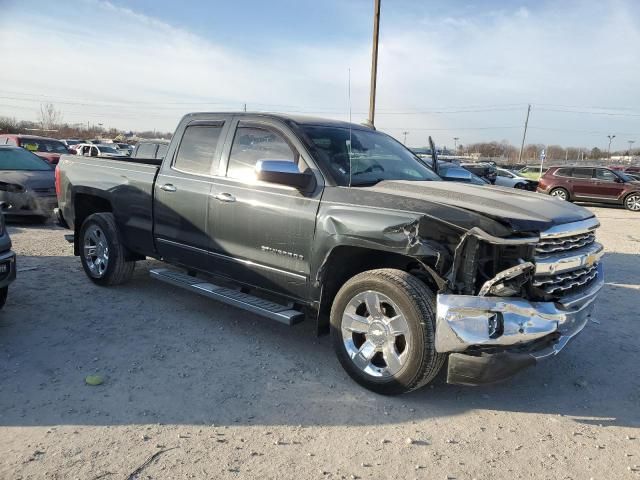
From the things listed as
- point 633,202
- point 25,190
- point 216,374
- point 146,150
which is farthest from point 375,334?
point 633,202

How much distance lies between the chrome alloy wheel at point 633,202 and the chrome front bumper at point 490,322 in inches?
755

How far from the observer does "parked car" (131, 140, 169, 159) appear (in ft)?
36.9

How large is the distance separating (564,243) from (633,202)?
1896 cm

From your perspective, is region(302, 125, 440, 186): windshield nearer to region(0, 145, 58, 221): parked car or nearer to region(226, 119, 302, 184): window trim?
region(226, 119, 302, 184): window trim

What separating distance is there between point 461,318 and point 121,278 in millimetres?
4181

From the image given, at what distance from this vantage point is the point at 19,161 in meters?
10.5

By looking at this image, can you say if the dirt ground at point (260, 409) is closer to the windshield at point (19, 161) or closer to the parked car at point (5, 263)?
the parked car at point (5, 263)

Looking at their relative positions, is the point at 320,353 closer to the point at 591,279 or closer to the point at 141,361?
→ the point at 141,361

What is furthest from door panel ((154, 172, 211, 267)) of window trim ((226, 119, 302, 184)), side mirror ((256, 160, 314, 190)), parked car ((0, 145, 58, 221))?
parked car ((0, 145, 58, 221))

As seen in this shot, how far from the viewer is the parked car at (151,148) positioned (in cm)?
1123

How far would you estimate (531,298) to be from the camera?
337 centimetres

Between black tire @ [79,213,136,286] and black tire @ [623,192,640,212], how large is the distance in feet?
64.0

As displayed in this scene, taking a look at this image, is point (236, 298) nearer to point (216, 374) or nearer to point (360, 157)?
point (216, 374)

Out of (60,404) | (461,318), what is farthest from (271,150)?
(60,404)
